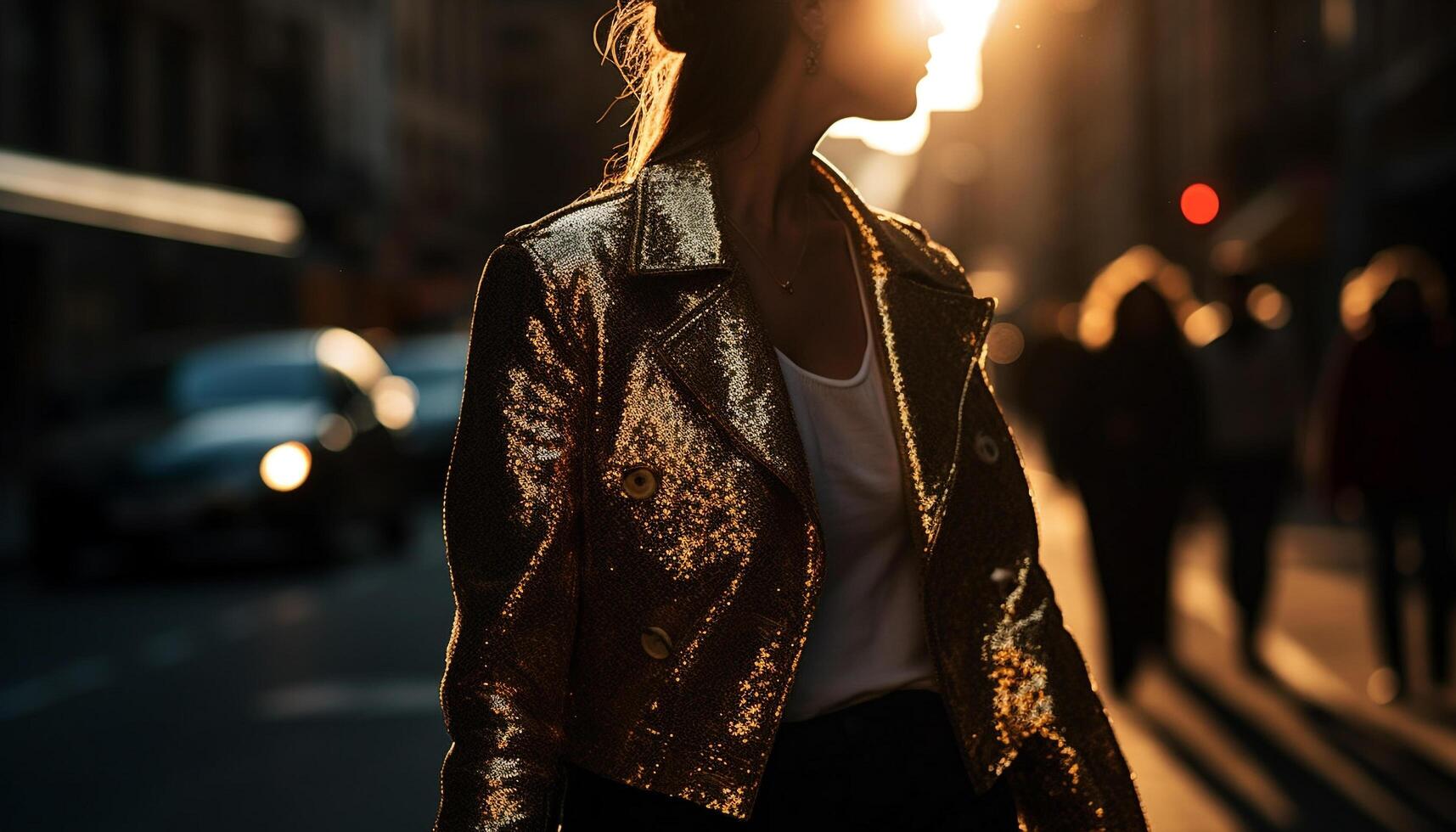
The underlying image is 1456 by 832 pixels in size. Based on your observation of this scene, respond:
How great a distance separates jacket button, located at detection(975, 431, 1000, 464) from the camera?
235cm

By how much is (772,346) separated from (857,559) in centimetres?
25

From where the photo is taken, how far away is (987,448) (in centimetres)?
237

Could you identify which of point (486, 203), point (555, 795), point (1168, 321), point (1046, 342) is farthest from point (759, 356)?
point (486, 203)

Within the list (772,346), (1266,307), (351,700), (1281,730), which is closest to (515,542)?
(772,346)

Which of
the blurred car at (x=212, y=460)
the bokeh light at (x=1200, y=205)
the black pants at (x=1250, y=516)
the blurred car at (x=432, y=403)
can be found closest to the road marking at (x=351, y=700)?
the black pants at (x=1250, y=516)

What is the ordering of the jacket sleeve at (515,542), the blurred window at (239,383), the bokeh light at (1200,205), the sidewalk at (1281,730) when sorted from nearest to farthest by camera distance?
the jacket sleeve at (515,542), the sidewalk at (1281,730), the blurred window at (239,383), the bokeh light at (1200,205)

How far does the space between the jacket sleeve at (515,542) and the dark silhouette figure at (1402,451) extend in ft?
23.3

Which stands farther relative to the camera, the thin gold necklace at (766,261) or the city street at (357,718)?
the city street at (357,718)

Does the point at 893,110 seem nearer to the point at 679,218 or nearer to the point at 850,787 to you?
the point at 679,218

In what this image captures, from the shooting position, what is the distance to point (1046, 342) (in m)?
20.8

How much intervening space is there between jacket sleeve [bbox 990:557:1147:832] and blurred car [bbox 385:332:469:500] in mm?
20068

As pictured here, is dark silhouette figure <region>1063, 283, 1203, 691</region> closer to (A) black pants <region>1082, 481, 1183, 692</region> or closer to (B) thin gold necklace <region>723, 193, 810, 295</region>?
(A) black pants <region>1082, 481, 1183, 692</region>

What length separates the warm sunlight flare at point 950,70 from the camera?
2.27m

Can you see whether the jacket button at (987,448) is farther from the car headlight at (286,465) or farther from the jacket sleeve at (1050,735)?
the car headlight at (286,465)
